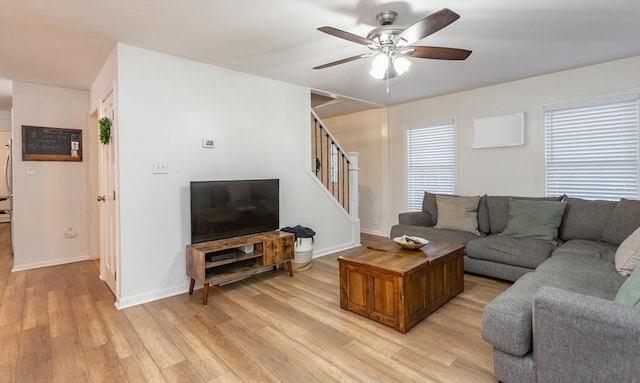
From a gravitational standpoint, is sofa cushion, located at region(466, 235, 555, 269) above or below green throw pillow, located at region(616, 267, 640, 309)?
below

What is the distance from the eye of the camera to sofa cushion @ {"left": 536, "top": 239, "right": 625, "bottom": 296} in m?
2.17

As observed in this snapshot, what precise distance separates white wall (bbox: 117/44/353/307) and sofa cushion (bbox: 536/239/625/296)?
9.46 feet

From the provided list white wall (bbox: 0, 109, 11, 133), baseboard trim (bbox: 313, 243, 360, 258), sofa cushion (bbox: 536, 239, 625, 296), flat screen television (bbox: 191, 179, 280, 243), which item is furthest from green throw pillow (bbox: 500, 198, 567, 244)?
white wall (bbox: 0, 109, 11, 133)

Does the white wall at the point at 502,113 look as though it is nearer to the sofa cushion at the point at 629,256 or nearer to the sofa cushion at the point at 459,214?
the sofa cushion at the point at 459,214

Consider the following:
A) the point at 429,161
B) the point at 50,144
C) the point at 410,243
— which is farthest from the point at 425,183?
the point at 50,144

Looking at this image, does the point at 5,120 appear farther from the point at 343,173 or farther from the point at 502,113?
the point at 502,113

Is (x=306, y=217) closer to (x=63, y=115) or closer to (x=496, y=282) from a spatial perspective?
(x=496, y=282)

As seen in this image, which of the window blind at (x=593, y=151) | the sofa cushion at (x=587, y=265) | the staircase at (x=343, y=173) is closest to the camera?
the sofa cushion at (x=587, y=265)

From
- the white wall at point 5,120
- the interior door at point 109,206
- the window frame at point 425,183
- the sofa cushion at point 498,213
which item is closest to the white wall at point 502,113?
the window frame at point 425,183

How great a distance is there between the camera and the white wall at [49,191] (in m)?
4.14

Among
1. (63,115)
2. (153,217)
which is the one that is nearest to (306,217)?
(153,217)

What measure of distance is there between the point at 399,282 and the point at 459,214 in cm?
216

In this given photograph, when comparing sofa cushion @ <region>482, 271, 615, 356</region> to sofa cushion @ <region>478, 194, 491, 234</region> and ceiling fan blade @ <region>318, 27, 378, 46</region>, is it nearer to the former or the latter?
ceiling fan blade @ <region>318, 27, 378, 46</region>

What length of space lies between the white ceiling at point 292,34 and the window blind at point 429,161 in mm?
1259
